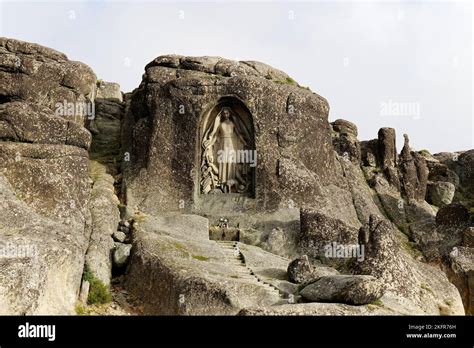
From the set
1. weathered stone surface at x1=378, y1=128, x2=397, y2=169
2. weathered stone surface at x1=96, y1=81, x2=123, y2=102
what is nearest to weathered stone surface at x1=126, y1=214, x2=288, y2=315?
weathered stone surface at x1=96, y1=81, x2=123, y2=102

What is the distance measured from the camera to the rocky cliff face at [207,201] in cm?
1795

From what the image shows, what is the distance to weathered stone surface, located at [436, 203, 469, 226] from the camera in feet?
98.6

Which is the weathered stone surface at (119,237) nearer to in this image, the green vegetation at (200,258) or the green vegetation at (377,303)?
the green vegetation at (200,258)

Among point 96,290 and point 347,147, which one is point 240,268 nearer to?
point 96,290

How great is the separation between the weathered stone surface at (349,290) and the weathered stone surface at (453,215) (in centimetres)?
1445

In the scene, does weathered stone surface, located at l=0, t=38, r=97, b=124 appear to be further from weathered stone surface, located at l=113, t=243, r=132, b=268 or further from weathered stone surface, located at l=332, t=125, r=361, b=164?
weathered stone surface, located at l=332, t=125, r=361, b=164

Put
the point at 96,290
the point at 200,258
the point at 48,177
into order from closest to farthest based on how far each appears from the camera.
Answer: the point at 96,290 < the point at 200,258 < the point at 48,177

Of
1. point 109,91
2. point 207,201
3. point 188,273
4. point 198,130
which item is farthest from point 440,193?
point 188,273

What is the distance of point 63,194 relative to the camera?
22.1m

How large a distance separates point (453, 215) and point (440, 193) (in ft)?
24.8

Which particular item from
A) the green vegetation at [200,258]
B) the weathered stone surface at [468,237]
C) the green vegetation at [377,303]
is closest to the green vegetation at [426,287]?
the green vegetation at [377,303]

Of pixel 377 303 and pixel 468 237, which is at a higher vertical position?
pixel 468 237

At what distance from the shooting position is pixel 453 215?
99.5 feet
